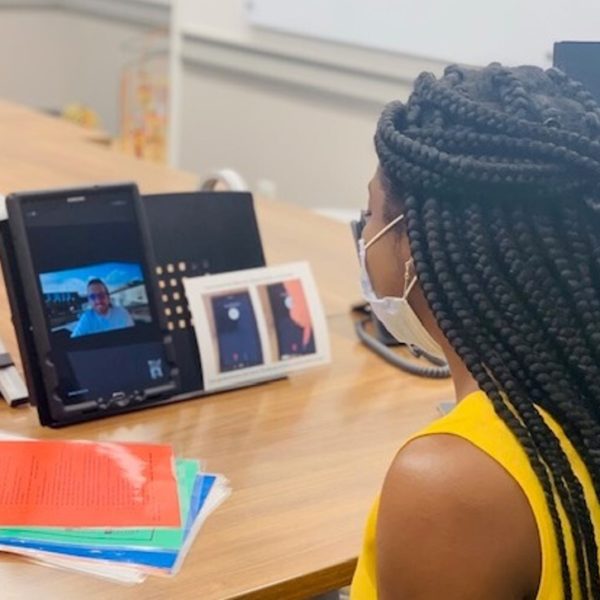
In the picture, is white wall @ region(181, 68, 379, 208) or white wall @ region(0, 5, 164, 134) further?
white wall @ region(0, 5, 164, 134)

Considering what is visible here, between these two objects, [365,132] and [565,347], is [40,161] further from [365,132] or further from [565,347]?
[565,347]

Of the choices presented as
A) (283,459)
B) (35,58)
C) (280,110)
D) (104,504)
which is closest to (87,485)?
(104,504)

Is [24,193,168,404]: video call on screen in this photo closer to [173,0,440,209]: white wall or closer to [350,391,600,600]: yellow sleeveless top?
[350,391,600,600]: yellow sleeveless top

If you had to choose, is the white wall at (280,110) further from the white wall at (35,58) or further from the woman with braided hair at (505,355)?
the woman with braided hair at (505,355)

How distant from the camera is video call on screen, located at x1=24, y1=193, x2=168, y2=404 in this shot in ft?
4.56

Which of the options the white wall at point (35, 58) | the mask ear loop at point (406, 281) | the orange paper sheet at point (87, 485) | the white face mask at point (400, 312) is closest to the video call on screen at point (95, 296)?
the orange paper sheet at point (87, 485)

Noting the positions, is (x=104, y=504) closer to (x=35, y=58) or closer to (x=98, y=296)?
(x=98, y=296)

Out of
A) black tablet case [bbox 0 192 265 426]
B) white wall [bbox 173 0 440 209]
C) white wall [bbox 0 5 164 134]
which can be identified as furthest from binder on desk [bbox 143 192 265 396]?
white wall [bbox 0 5 164 134]

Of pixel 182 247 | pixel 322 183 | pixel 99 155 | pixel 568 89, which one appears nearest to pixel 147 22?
pixel 322 183

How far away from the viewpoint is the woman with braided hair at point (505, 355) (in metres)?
0.90

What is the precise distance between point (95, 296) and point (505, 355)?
647 mm

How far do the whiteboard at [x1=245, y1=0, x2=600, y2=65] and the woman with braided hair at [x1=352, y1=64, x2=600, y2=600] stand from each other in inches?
67.7

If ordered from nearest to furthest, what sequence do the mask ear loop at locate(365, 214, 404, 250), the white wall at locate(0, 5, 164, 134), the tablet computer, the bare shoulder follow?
the bare shoulder, the mask ear loop at locate(365, 214, 404, 250), the tablet computer, the white wall at locate(0, 5, 164, 134)

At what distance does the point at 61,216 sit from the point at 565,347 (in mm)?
721
